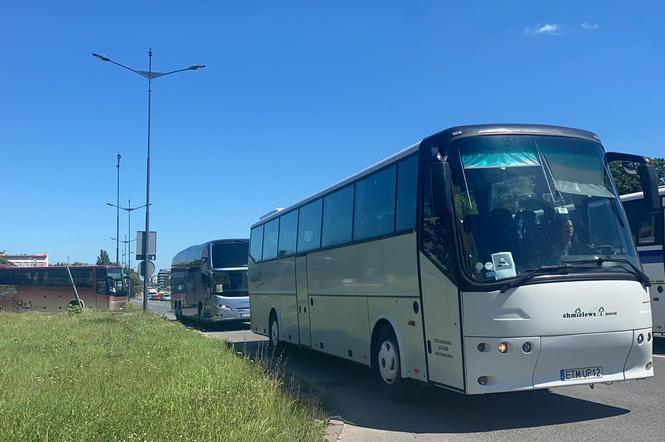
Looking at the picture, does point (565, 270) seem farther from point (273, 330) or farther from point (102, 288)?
point (102, 288)

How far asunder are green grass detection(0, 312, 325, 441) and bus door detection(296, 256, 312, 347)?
1.98 metres

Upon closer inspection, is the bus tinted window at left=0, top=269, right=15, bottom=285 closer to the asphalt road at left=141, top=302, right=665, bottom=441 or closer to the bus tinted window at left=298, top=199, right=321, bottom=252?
the bus tinted window at left=298, top=199, right=321, bottom=252

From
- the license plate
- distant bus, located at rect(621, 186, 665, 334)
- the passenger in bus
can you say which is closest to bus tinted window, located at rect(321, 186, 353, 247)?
the passenger in bus

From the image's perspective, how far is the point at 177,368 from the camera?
9062 mm

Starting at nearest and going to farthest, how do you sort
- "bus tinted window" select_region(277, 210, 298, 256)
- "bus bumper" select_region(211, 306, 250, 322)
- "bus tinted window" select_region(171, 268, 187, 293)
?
1. "bus tinted window" select_region(277, 210, 298, 256)
2. "bus bumper" select_region(211, 306, 250, 322)
3. "bus tinted window" select_region(171, 268, 187, 293)

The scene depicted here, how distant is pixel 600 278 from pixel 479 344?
62.4 inches

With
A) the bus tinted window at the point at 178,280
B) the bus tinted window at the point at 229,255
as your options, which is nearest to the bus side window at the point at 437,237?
the bus tinted window at the point at 229,255

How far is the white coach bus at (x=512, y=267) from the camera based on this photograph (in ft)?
21.8

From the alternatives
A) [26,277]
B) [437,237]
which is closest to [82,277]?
[26,277]

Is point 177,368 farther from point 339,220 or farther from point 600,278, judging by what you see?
point 600,278

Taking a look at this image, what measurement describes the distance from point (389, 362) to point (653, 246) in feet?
27.2

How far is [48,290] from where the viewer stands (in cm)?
3638

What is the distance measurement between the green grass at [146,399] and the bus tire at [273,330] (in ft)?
11.3

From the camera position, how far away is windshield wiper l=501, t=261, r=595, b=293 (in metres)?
6.58
